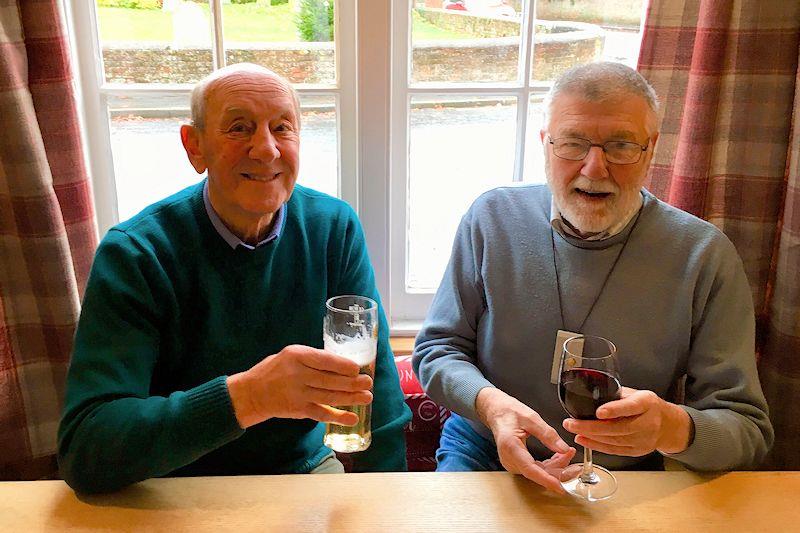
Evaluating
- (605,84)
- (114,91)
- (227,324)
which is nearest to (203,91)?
(227,324)

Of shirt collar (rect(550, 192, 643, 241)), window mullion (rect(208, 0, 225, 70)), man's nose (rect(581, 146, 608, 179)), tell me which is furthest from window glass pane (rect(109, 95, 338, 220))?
man's nose (rect(581, 146, 608, 179))

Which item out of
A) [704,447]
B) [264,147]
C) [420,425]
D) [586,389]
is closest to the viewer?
[586,389]

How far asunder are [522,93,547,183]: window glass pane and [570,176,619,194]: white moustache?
0.62 meters

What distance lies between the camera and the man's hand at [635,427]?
1187 millimetres

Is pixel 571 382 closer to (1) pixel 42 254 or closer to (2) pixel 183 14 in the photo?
(1) pixel 42 254

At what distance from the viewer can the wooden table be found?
3.69ft

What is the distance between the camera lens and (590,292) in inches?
64.7

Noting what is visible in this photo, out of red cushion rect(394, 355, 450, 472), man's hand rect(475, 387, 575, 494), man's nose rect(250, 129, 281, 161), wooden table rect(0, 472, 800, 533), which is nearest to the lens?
wooden table rect(0, 472, 800, 533)

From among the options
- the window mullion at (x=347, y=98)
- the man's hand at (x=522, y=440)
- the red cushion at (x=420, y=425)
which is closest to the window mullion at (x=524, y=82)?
the window mullion at (x=347, y=98)

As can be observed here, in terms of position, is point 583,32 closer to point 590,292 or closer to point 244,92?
point 590,292

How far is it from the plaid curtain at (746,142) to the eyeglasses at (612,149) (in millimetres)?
397

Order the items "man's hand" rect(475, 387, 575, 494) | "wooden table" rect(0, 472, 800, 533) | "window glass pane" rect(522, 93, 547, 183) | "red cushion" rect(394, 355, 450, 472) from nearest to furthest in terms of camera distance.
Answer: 1. "wooden table" rect(0, 472, 800, 533)
2. "man's hand" rect(475, 387, 575, 494)
3. "red cushion" rect(394, 355, 450, 472)
4. "window glass pane" rect(522, 93, 547, 183)

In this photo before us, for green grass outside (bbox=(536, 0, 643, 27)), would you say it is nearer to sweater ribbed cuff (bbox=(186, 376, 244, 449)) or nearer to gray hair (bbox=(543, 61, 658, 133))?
gray hair (bbox=(543, 61, 658, 133))

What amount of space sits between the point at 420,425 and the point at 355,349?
874 mm
